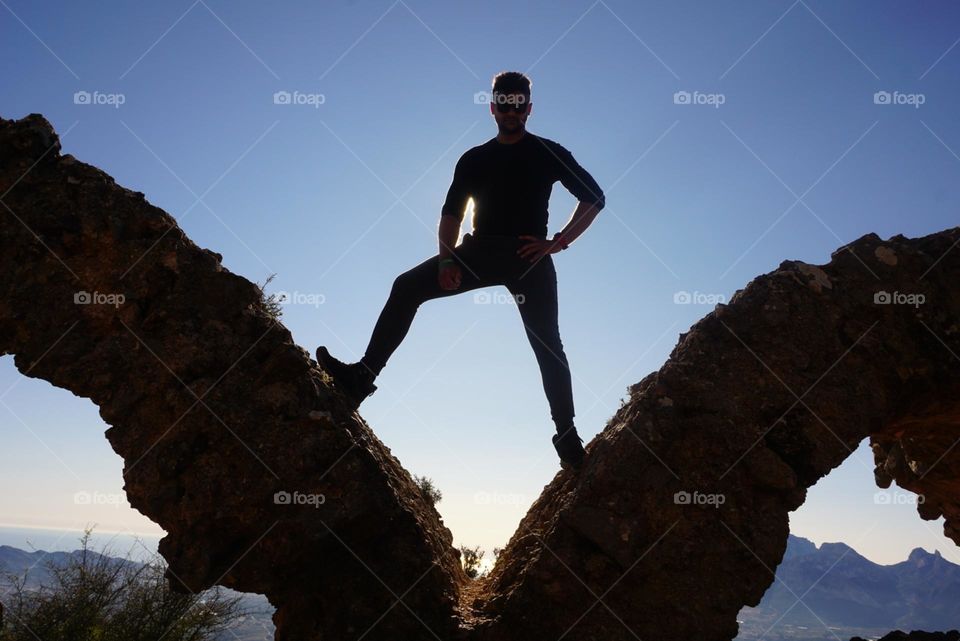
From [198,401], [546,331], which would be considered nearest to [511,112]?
[546,331]

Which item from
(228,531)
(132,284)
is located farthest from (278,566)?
(132,284)

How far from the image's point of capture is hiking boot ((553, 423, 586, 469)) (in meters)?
5.24

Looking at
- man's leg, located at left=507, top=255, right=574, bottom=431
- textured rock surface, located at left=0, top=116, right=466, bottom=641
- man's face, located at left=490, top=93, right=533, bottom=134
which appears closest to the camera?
textured rock surface, located at left=0, top=116, right=466, bottom=641

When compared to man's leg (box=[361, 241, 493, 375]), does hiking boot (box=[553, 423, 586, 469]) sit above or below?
below

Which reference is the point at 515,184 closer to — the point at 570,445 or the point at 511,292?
the point at 511,292

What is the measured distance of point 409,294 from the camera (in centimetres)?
521

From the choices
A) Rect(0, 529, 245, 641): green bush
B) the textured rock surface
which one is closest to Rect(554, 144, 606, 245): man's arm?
the textured rock surface

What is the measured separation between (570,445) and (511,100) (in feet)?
9.40

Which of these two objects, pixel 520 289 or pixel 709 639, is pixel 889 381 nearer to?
pixel 709 639

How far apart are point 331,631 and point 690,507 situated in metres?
2.70

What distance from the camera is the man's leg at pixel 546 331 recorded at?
5086mm

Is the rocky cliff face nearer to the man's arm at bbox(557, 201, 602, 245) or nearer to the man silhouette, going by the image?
the man silhouette

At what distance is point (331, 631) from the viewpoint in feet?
14.5

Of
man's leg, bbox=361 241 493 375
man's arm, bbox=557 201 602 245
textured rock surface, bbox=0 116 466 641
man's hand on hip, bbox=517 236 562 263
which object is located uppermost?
man's arm, bbox=557 201 602 245
